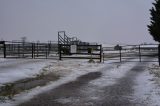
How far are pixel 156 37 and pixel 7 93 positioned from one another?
39166 millimetres

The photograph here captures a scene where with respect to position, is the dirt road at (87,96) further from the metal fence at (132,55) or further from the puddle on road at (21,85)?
the metal fence at (132,55)

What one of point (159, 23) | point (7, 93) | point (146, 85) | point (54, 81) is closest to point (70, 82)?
point (54, 81)

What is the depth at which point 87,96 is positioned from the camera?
40.3 ft

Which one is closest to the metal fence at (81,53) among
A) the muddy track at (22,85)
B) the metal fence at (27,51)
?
the metal fence at (27,51)

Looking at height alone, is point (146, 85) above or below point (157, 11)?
below

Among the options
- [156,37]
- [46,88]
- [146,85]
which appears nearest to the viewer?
[46,88]

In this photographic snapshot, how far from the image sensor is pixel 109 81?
54.4 feet

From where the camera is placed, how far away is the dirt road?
11000 mm

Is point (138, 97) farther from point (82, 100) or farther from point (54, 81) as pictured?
point (54, 81)

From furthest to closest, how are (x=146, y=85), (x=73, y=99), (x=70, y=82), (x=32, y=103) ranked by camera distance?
(x=70, y=82)
(x=146, y=85)
(x=73, y=99)
(x=32, y=103)

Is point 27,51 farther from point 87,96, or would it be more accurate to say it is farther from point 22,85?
point 87,96

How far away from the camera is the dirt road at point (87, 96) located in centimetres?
1100

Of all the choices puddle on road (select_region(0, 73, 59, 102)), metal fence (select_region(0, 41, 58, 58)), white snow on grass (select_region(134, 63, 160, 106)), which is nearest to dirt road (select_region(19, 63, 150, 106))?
white snow on grass (select_region(134, 63, 160, 106))

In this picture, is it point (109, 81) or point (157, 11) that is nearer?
point (109, 81)
